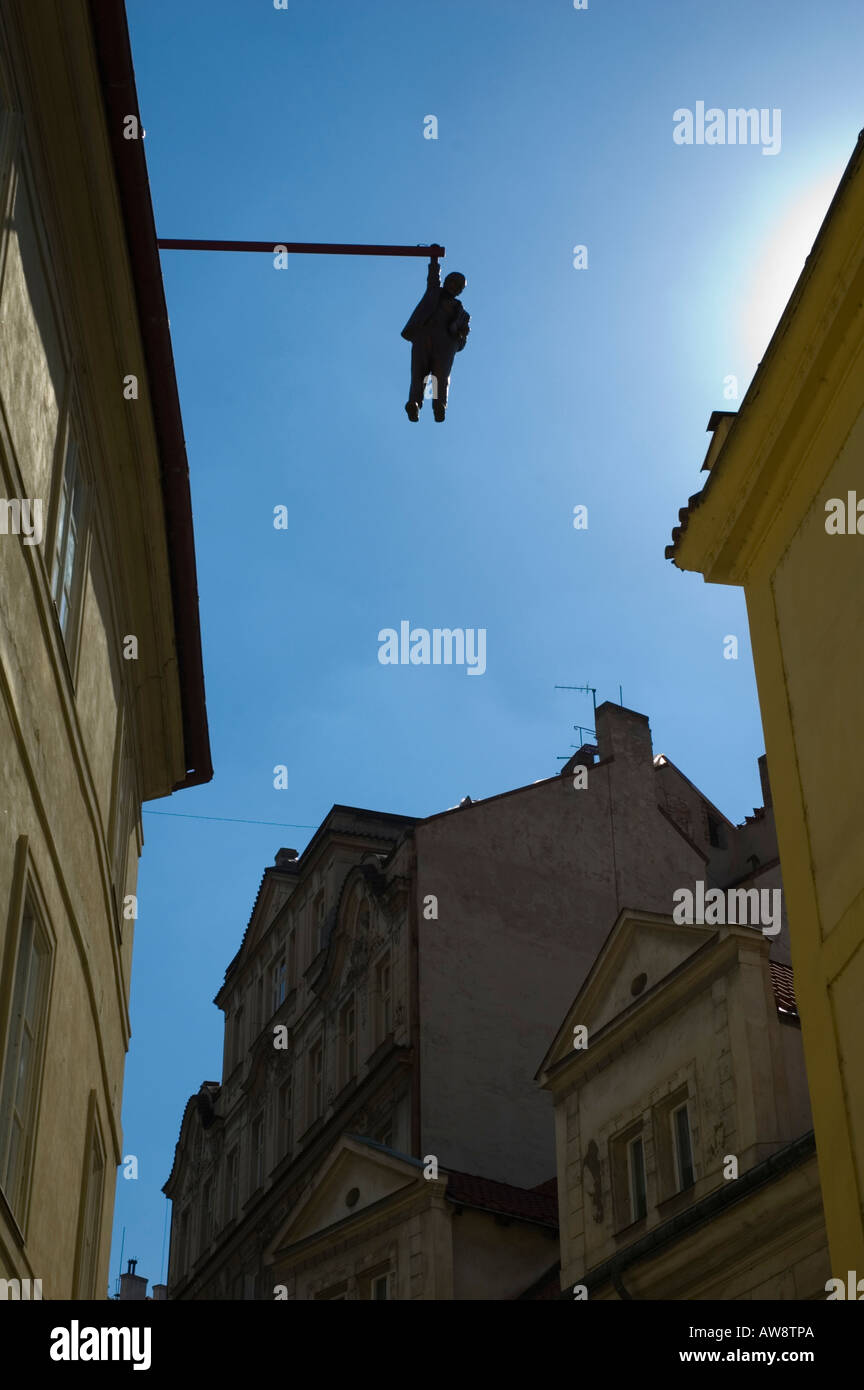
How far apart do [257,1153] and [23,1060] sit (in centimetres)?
3006

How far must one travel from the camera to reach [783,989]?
2081 centimetres

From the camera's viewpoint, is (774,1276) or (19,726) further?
(774,1276)

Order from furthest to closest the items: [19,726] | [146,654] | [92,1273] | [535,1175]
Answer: [535,1175] → [146,654] → [92,1273] → [19,726]

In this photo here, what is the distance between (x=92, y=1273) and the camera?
47.4 feet

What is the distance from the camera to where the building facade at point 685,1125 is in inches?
695

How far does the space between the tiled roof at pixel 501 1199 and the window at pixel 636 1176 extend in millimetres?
4630

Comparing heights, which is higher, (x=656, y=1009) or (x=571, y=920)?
(x=571, y=920)

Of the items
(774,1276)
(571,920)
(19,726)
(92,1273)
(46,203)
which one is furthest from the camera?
(571,920)

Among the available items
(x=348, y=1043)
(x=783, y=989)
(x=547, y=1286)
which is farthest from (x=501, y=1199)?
(x=348, y=1043)

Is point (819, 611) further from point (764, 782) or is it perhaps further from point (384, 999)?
point (764, 782)
